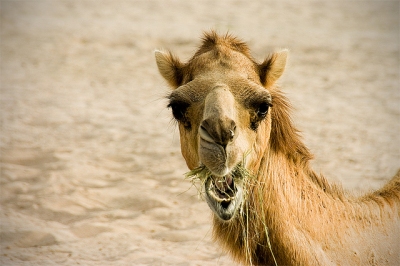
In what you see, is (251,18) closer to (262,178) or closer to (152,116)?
(152,116)

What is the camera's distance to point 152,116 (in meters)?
10.3

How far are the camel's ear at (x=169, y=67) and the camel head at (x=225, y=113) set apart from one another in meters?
0.08

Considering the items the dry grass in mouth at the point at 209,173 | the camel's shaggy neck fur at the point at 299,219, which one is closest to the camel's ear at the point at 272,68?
the camel's shaggy neck fur at the point at 299,219

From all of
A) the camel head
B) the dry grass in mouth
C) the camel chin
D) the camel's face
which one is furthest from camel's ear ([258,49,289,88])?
the camel chin

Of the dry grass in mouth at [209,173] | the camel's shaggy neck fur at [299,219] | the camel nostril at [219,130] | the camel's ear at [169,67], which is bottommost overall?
the camel's shaggy neck fur at [299,219]

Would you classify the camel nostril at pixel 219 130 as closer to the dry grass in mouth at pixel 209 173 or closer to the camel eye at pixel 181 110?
the dry grass in mouth at pixel 209 173

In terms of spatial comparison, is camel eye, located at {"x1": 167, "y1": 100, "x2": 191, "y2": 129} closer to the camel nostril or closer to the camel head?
the camel head

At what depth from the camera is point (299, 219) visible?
420 cm

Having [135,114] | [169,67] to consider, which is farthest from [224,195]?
[135,114]

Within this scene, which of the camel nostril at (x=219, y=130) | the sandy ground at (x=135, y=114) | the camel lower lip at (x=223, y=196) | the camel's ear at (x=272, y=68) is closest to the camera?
the camel nostril at (x=219, y=130)

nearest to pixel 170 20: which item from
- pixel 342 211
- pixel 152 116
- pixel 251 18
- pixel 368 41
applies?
pixel 251 18

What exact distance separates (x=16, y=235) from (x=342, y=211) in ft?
12.2

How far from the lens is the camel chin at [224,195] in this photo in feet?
12.5

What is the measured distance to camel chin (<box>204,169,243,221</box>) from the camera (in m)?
3.79
